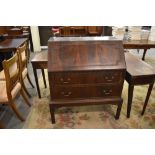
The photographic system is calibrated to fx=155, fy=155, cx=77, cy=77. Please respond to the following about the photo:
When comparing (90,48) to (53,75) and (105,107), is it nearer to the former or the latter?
(53,75)

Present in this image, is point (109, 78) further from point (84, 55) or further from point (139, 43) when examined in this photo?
point (139, 43)

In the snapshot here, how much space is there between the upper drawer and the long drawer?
0.07 meters

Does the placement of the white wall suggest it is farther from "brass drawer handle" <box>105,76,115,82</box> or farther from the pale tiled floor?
"brass drawer handle" <box>105,76,115,82</box>

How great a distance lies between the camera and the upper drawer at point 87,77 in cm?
181

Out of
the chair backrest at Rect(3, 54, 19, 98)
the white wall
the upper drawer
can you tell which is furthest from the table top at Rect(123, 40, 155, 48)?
the white wall

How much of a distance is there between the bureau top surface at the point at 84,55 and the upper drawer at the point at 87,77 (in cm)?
6

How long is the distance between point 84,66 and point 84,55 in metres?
0.14

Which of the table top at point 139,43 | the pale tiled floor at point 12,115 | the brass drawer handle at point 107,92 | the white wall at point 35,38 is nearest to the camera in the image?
the brass drawer handle at point 107,92

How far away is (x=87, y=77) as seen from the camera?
1848 millimetres

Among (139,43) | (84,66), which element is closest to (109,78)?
(84,66)

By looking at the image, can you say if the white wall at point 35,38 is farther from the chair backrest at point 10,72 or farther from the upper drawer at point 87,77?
the upper drawer at point 87,77

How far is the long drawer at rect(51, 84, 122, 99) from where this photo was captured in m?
1.92

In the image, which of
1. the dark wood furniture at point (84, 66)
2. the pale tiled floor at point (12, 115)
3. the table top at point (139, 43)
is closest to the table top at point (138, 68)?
the dark wood furniture at point (84, 66)
